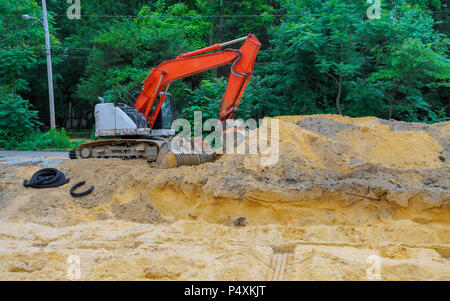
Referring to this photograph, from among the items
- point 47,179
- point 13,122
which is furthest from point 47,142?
point 47,179

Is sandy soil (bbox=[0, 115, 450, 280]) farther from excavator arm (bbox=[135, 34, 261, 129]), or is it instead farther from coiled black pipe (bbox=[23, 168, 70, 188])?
excavator arm (bbox=[135, 34, 261, 129])

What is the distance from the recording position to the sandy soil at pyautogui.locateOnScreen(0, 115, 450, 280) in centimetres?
469

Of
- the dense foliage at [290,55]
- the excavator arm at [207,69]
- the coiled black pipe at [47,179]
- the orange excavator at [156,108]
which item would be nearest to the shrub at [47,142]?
the dense foliage at [290,55]

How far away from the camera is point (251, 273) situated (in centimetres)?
445

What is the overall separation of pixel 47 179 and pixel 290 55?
33.7ft

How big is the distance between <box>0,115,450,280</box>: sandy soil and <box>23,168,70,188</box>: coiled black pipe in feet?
0.54

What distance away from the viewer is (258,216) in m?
6.82

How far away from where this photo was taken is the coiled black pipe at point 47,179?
838cm

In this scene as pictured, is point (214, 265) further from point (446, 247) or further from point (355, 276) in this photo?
point (446, 247)

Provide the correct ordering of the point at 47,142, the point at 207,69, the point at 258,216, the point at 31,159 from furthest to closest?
the point at 47,142
the point at 31,159
the point at 207,69
the point at 258,216

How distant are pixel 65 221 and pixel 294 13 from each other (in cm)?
1187

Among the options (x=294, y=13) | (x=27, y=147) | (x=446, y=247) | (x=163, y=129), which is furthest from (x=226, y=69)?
(x=446, y=247)

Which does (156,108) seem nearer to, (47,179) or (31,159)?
(47,179)

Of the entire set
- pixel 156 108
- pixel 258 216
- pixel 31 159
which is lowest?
pixel 31 159
